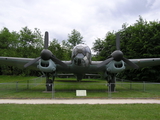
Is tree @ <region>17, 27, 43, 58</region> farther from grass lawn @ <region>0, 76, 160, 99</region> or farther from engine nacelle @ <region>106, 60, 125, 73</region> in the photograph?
engine nacelle @ <region>106, 60, 125, 73</region>

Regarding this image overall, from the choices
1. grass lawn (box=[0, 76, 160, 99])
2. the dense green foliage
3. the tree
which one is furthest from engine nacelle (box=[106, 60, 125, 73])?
the tree

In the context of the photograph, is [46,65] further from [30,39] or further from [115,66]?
[30,39]

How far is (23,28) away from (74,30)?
21.3 metres

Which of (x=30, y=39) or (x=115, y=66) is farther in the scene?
(x=30, y=39)

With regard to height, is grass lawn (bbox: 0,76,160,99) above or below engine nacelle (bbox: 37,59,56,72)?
below

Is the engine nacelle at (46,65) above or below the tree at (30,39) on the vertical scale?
below

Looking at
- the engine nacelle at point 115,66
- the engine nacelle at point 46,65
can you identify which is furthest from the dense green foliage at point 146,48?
the engine nacelle at point 46,65

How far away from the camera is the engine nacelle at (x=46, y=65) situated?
13969mm

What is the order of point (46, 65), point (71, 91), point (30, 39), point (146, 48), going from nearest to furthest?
point (46, 65)
point (71, 91)
point (146, 48)
point (30, 39)

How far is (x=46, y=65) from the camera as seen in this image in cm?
1430

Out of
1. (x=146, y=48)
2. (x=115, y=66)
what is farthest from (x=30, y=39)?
(x=115, y=66)

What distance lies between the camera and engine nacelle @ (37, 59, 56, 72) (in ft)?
45.8

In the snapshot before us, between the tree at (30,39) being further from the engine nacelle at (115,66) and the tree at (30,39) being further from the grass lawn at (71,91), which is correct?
the engine nacelle at (115,66)
